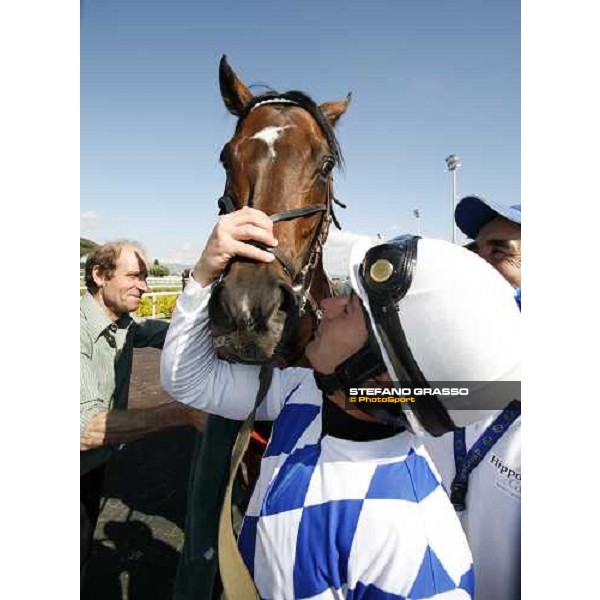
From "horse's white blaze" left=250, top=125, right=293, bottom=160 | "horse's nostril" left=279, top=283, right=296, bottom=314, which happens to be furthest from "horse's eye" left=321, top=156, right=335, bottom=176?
"horse's nostril" left=279, top=283, right=296, bottom=314

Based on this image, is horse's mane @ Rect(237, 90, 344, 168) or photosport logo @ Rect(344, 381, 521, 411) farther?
horse's mane @ Rect(237, 90, 344, 168)

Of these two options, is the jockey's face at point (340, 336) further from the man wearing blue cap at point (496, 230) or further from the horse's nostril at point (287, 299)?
the man wearing blue cap at point (496, 230)

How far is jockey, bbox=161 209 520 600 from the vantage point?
0.93 metres

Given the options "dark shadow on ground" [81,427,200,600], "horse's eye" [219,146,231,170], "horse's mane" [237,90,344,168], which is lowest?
"dark shadow on ground" [81,427,200,600]

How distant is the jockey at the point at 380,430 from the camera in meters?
0.93

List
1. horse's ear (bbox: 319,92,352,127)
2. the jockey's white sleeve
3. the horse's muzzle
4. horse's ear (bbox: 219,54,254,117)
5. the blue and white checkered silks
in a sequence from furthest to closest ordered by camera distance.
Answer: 1. horse's ear (bbox: 319,92,352,127)
2. horse's ear (bbox: 219,54,254,117)
3. the horse's muzzle
4. the jockey's white sleeve
5. the blue and white checkered silks

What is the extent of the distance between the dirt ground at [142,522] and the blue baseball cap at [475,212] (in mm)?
1890

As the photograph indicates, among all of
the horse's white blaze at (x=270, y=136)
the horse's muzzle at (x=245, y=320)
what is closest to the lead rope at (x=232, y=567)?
the horse's muzzle at (x=245, y=320)

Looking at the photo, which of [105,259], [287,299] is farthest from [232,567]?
[105,259]

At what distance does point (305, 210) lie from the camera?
1.93 metres

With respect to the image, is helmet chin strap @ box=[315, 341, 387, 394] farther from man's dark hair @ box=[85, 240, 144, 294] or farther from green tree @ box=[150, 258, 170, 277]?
green tree @ box=[150, 258, 170, 277]

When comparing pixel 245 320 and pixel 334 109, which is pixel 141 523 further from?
pixel 334 109

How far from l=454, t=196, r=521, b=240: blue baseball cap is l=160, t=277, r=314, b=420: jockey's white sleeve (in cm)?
136
